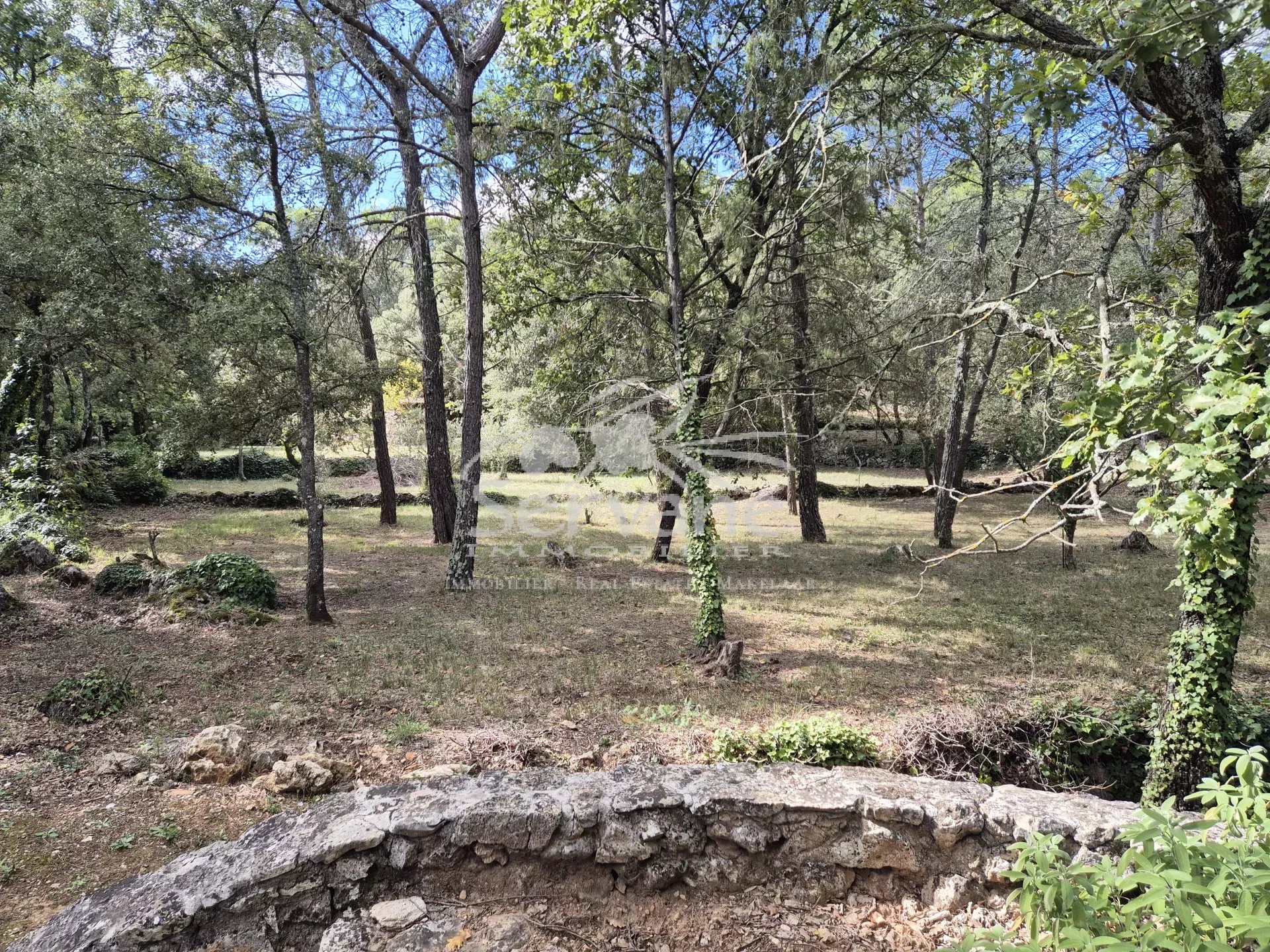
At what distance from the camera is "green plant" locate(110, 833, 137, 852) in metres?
3.66

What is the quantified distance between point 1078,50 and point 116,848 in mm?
6697

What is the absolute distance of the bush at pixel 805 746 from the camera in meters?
4.63

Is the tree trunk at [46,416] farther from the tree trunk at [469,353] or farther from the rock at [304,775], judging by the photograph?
the rock at [304,775]

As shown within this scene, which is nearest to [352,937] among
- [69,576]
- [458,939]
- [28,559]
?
[458,939]

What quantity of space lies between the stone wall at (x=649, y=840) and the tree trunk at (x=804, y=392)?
374 centimetres

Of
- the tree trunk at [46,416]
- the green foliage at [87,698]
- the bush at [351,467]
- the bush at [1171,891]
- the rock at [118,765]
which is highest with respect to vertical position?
the tree trunk at [46,416]

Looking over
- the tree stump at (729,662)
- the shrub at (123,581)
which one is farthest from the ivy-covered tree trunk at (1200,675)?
the shrub at (123,581)

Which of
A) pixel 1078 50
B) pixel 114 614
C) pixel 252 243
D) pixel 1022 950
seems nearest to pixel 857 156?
pixel 1078 50

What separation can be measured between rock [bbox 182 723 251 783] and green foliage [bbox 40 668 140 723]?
1321 millimetres

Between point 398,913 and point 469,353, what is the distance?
789 centimetres

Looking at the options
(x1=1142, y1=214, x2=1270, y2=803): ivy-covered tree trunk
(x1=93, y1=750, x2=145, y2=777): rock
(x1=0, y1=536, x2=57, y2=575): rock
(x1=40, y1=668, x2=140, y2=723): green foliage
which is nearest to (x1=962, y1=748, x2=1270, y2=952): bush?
(x1=1142, y1=214, x2=1270, y2=803): ivy-covered tree trunk

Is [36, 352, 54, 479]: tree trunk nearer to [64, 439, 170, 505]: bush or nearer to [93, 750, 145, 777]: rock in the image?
[64, 439, 170, 505]: bush

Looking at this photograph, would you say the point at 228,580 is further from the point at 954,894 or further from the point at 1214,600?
the point at 1214,600

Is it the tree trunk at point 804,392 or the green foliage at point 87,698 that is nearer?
the green foliage at point 87,698
